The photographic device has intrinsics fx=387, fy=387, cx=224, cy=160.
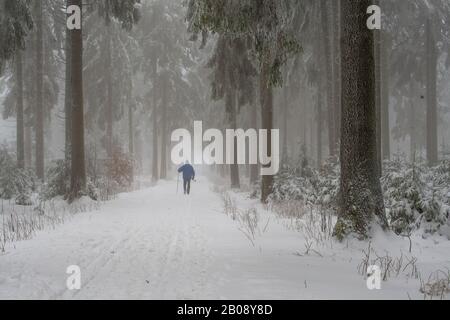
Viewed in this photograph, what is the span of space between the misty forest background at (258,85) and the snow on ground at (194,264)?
1.02 metres

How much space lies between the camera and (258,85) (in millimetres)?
17094

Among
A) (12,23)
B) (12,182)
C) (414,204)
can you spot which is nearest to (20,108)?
(12,182)

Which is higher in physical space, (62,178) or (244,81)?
(244,81)

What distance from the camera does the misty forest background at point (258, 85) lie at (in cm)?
657

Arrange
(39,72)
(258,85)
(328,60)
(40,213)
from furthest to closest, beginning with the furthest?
(39,72), (258,85), (328,60), (40,213)

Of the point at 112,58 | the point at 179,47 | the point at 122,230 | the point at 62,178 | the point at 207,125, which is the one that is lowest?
the point at 122,230

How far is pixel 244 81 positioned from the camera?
585 inches

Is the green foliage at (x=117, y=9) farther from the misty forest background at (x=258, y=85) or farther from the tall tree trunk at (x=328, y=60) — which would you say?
the tall tree trunk at (x=328, y=60)

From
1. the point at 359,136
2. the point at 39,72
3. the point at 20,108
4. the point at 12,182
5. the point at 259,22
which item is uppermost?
the point at 39,72

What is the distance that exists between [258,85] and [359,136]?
36.2ft

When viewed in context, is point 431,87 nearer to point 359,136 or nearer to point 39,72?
point 359,136

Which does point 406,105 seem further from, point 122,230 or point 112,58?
point 122,230
